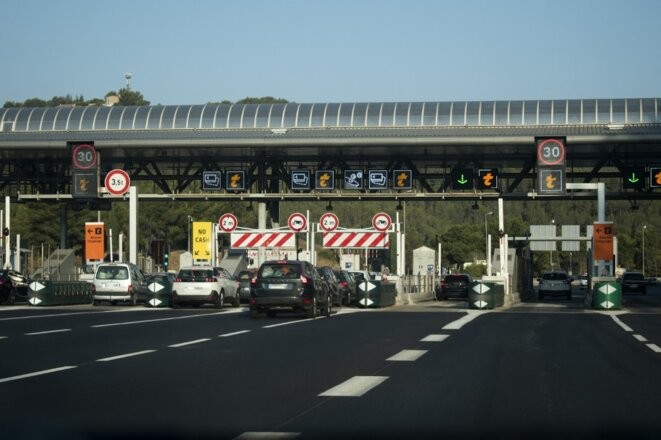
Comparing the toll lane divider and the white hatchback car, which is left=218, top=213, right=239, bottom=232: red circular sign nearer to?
the toll lane divider

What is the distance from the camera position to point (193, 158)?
191ft

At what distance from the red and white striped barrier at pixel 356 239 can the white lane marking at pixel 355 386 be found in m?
32.3

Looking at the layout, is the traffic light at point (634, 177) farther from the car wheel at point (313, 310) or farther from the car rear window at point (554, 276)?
the car wheel at point (313, 310)

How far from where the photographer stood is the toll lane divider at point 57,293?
3859 cm

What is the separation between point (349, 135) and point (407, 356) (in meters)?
35.8

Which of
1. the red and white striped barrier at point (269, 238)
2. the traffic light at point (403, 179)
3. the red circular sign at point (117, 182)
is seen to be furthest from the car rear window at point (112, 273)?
the traffic light at point (403, 179)

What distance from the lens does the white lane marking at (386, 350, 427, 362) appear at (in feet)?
53.1

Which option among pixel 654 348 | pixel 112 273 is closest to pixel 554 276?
pixel 112 273

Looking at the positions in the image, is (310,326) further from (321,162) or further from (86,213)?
(86,213)

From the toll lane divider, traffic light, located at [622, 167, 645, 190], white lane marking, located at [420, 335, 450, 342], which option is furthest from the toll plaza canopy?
white lane marking, located at [420, 335, 450, 342]

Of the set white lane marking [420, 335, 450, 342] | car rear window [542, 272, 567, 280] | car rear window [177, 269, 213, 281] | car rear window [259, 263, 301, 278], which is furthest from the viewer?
car rear window [542, 272, 567, 280]

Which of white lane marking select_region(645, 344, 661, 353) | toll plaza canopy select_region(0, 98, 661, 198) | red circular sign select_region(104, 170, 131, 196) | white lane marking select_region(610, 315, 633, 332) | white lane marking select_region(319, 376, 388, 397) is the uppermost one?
toll plaza canopy select_region(0, 98, 661, 198)

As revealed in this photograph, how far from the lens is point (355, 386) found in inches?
489

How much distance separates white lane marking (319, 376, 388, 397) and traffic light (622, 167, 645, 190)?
4233 cm
